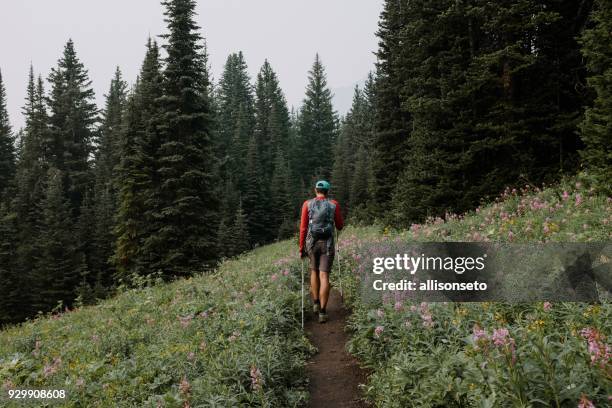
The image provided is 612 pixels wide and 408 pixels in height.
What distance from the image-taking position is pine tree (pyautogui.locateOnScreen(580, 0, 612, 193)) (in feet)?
33.7

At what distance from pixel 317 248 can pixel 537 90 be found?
1264cm

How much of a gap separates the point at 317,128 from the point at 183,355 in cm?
7830

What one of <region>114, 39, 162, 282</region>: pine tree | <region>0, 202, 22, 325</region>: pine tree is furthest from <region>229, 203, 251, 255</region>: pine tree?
<region>0, 202, 22, 325</region>: pine tree

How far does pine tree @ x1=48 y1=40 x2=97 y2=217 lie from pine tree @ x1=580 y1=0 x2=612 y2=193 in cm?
5783

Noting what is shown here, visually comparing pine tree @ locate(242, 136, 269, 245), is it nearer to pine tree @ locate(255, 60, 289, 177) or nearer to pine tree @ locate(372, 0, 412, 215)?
pine tree @ locate(255, 60, 289, 177)

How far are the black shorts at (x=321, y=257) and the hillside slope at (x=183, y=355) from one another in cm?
104

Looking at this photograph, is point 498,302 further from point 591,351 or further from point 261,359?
point 261,359

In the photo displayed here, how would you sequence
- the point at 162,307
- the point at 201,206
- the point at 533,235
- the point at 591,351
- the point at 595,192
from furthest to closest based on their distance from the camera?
the point at 201,206 → the point at 162,307 → the point at 595,192 → the point at 533,235 → the point at 591,351

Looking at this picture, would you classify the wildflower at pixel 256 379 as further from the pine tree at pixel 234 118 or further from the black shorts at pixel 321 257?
the pine tree at pixel 234 118

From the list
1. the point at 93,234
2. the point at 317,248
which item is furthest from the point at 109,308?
the point at 93,234

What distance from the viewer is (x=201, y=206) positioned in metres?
25.1

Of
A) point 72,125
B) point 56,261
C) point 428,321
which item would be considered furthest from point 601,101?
point 72,125

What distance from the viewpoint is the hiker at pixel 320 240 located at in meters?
8.45

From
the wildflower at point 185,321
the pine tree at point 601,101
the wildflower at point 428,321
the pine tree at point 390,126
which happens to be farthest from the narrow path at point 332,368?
the pine tree at point 390,126
